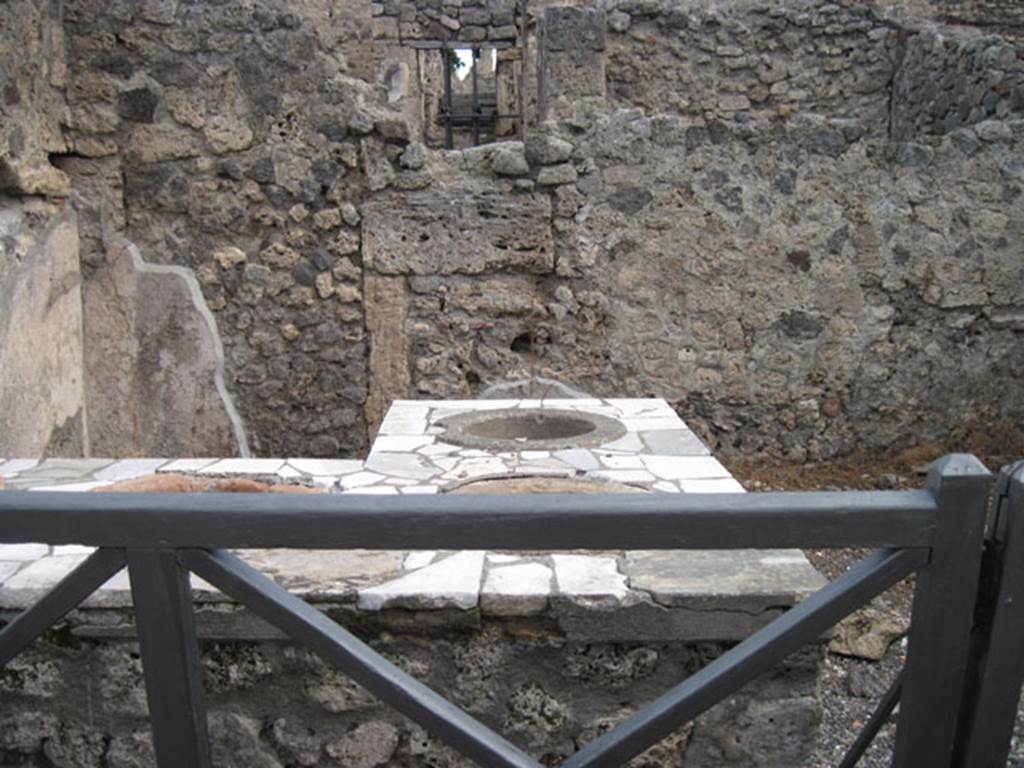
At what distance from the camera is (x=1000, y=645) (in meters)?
1.09

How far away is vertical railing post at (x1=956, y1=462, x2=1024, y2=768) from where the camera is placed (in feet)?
3.47

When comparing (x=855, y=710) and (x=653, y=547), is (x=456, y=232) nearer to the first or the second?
(x=855, y=710)

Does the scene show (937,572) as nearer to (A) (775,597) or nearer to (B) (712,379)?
(A) (775,597)

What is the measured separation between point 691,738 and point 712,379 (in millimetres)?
2954

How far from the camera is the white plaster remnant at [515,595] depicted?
6.92ft

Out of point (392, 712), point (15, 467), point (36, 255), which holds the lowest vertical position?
point (392, 712)

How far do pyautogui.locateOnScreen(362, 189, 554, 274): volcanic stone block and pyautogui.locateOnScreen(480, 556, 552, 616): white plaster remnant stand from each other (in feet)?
9.23

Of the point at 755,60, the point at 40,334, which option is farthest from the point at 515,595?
the point at 755,60

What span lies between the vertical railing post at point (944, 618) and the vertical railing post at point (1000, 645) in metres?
0.02

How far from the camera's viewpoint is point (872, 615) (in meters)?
3.41

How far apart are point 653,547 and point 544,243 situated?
12.6 feet

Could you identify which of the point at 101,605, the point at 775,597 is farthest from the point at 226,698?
the point at 775,597

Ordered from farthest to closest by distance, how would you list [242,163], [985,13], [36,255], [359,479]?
[985,13] < [242,163] < [36,255] < [359,479]

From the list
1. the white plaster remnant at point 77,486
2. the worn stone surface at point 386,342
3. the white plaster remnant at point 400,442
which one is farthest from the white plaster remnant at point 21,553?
the worn stone surface at point 386,342
